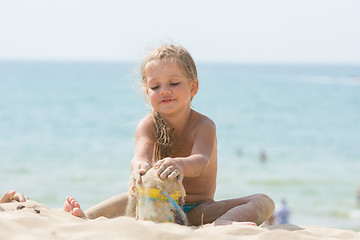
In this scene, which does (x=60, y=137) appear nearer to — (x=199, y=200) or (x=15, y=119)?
(x=15, y=119)

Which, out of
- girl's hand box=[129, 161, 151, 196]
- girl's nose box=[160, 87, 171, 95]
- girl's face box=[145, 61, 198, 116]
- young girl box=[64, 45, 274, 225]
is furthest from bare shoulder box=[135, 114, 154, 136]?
girl's hand box=[129, 161, 151, 196]

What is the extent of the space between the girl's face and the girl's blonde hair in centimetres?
4

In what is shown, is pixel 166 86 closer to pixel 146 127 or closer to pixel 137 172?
pixel 146 127

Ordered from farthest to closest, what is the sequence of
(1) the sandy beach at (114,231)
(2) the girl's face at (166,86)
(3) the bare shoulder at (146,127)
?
(3) the bare shoulder at (146,127)
(2) the girl's face at (166,86)
(1) the sandy beach at (114,231)

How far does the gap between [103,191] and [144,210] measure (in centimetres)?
858

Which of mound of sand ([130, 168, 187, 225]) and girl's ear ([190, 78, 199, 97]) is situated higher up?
girl's ear ([190, 78, 199, 97])

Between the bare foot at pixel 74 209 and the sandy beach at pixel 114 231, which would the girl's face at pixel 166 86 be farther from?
the sandy beach at pixel 114 231

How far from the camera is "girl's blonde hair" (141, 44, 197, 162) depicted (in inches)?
148

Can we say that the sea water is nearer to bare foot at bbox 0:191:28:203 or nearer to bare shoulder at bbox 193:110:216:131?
bare shoulder at bbox 193:110:216:131

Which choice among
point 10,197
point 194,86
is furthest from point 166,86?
point 10,197

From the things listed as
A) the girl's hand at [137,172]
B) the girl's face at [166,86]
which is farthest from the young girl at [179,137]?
the girl's hand at [137,172]

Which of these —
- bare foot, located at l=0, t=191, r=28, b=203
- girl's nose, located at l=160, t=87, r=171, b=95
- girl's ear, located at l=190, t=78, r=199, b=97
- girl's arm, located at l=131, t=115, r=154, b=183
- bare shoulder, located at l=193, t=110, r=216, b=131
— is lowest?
bare foot, located at l=0, t=191, r=28, b=203

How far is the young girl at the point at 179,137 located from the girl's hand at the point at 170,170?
34 cm

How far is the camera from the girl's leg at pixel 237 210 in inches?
137
